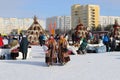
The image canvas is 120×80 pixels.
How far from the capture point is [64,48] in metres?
13.2

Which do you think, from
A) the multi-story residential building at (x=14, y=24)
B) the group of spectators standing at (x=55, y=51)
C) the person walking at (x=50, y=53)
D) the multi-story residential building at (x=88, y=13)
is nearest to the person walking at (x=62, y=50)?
the group of spectators standing at (x=55, y=51)

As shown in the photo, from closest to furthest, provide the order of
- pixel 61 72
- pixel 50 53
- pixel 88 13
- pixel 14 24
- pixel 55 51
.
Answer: pixel 61 72 → pixel 50 53 → pixel 55 51 → pixel 88 13 → pixel 14 24

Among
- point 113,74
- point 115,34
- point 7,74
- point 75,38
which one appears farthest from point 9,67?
point 115,34

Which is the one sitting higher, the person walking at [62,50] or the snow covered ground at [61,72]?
the person walking at [62,50]

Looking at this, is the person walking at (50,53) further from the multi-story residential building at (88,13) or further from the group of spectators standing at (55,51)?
the multi-story residential building at (88,13)

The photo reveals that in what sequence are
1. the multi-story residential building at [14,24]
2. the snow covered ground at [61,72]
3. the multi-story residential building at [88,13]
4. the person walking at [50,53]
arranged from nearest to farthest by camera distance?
the snow covered ground at [61,72]
the person walking at [50,53]
the multi-story residential building at [88,13]
the multi-story residential building at [14,24]

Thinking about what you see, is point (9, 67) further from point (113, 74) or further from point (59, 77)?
point (113, 74)

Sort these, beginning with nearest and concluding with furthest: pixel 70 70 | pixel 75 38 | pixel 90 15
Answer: pixel 70 70 < pixel 75 38 < pixel 90 15

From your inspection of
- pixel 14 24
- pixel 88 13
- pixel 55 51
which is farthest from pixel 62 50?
pixel 14 24

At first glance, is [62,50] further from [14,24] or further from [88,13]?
[14,24]

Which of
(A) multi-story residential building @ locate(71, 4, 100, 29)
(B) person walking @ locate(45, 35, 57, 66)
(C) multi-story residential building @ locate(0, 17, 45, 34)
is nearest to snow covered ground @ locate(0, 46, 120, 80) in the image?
(B) person walking @ locate(45, 35, 57, 66)

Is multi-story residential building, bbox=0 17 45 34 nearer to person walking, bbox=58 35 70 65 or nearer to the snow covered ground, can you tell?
person walking, bbox=58 35 70 65

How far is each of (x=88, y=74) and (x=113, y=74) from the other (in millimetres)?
838

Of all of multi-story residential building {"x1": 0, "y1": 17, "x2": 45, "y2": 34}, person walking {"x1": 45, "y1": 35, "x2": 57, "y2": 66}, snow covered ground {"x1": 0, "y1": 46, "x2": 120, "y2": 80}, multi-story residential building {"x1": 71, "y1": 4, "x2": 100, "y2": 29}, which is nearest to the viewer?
snow covered ground {"x1": 0, "y1": 46, "x2": 120, "y2": 80}
